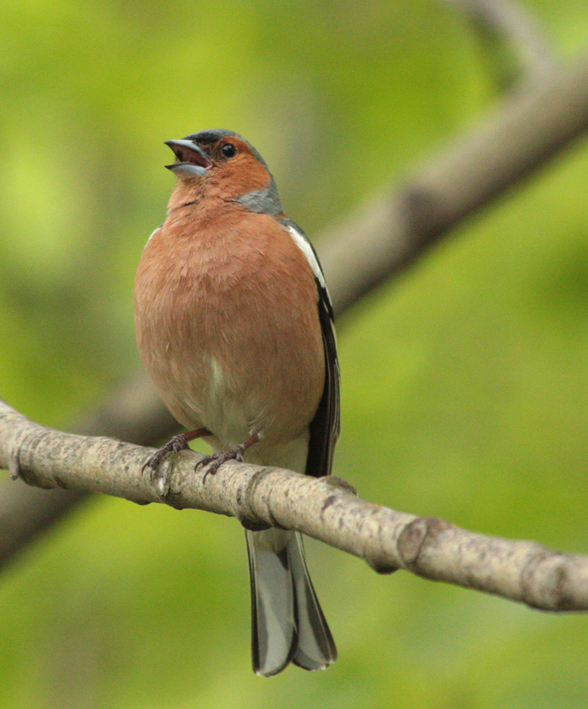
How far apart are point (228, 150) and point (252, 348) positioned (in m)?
1.62

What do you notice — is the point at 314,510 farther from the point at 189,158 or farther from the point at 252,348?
the point at 189,158

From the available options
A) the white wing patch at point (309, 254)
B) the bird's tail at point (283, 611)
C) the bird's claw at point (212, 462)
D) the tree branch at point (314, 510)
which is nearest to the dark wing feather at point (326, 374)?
the white wing patch at point (309, 254)

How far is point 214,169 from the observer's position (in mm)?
5215

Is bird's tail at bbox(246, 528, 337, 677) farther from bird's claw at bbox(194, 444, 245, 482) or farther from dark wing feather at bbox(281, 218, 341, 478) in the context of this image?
bird's claw at bbox(194, 444, 245, 482)

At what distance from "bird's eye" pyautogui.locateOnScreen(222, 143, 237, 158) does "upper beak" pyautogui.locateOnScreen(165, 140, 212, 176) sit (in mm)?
151

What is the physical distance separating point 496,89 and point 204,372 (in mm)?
2909

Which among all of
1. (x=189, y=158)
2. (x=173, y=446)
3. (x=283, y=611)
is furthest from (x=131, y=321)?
(x=283, y=611)

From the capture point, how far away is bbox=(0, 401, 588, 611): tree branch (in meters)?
1.79

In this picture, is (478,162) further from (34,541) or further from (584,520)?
(34,541)

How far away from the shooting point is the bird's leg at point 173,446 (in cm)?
332

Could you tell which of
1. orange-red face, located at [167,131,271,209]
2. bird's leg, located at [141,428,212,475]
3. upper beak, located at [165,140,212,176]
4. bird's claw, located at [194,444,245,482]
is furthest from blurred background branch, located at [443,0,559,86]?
bird's claw, located at [194,444,245,482]

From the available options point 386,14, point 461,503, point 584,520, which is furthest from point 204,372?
point 386,14

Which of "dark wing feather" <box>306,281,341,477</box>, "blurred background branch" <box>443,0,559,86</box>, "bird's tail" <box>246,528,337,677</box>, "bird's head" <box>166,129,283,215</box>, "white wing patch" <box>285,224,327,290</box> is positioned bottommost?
"bird's tail" <box>246,528,337,677</box>

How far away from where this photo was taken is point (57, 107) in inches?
226
